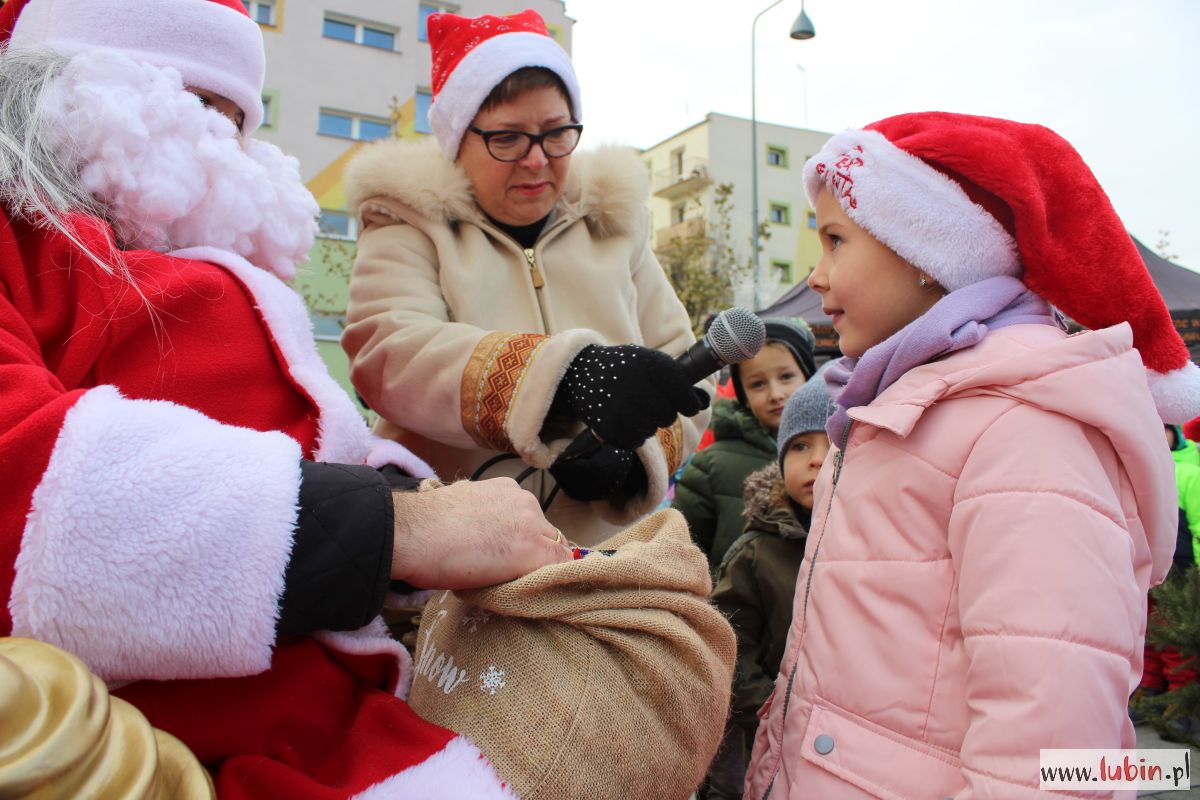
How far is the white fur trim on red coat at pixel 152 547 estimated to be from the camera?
789mm

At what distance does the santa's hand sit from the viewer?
3.29 feet

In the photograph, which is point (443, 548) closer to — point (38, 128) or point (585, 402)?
point (585, 402)

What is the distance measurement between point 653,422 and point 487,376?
0.36 m

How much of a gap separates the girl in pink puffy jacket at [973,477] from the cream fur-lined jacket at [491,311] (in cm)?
55

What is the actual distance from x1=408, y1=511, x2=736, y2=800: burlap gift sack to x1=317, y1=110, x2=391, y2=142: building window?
66.2ft

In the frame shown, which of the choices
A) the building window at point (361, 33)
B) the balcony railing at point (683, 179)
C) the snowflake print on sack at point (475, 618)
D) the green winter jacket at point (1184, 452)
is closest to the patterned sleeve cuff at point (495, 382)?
the snowflake print on sack at point (475, 618)

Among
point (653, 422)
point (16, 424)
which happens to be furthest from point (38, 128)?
point (653, 422)

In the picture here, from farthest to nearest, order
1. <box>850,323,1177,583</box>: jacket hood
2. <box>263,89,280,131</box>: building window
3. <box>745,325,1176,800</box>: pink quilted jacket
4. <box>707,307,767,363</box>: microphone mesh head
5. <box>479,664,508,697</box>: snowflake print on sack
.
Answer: <box>263,89,280,131</box>: building window, <box>707,307,767,363</box>: microphone mesh head, <box>850,323,1177,583</box>: jacket hood, <box>745,325,1176,800</box>: pink quilted jacket, <box>479,664,508,697</box>: snowflake print on sack

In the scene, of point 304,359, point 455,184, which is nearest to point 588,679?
point 304,359

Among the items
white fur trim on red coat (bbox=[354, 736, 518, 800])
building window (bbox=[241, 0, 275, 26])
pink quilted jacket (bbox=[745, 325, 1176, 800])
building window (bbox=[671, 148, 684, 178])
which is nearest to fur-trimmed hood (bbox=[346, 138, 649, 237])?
pink quilted jacket (bbox=[745, 325, 1176, 800])

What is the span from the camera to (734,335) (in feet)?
5.56

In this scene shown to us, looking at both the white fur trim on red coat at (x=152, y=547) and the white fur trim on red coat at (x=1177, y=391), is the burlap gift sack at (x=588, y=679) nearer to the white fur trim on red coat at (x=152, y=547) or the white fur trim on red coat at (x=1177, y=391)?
the white fur trim on red coat at (x=152, y=547)

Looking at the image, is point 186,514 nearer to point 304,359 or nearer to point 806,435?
point 304,359

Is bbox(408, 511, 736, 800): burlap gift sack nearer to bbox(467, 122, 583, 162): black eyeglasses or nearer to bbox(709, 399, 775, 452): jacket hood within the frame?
bbox(467, 122, 583, 162): black eyeglasses
